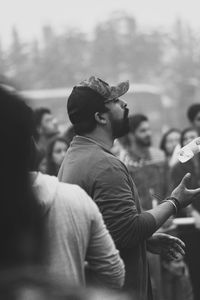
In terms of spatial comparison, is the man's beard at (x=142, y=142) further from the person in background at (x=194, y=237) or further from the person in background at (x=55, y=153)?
the person in background at (x=55, y=153)

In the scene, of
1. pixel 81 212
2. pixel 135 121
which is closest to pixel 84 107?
pixel 81 212

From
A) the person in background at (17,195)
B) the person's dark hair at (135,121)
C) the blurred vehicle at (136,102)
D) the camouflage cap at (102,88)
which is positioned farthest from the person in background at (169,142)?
the blurred vehicle at (136,102)

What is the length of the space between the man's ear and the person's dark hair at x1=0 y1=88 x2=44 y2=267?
1569 mm

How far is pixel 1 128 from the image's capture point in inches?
62.8

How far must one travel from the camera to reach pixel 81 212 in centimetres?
235

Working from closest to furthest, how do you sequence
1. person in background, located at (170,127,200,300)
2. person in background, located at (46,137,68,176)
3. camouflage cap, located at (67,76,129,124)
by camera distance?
camouflage cap, located at (67,76,129,124) < person in background, located at (170,127,200,300) < person in background, located at (46,137,68,176)

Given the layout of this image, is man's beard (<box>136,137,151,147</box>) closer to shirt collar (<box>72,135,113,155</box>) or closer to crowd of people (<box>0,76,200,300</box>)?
crowd of people (<box>0,76,200,300</box>)

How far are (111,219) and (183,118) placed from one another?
27786 millimetres

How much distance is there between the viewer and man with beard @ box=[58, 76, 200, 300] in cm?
295

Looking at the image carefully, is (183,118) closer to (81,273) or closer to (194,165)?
(194,165)

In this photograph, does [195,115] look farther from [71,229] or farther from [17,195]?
[17,195]

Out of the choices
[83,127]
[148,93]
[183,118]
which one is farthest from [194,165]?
[183,118]

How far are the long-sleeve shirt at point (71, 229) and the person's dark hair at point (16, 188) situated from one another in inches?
23.6

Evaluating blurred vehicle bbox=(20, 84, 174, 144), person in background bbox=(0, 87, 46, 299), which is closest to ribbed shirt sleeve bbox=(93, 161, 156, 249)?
person in background bbox=(0, 87, 46, 299)
